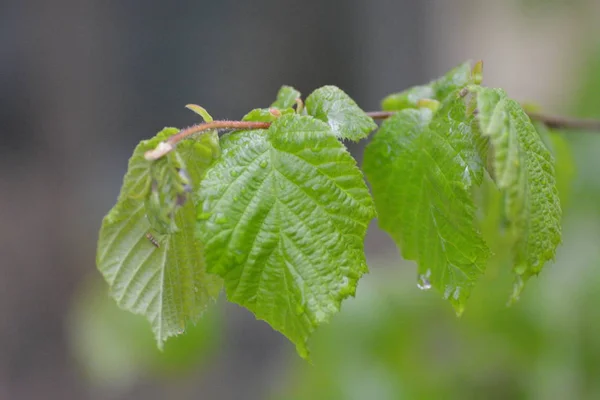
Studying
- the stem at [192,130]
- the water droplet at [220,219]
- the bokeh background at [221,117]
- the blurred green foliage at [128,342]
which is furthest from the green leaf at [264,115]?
the blurred green foliage at [128,342]

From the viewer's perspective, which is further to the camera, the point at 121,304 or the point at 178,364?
the point at 178,364

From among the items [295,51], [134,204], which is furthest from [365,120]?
[295,51]

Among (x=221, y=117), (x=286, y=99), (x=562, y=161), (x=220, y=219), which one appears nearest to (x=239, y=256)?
(x=220, y=219)

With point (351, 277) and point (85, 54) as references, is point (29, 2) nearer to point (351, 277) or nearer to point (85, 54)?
point (85, 54)

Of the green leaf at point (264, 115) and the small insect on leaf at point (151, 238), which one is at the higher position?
the green leaf at point (264, 115)

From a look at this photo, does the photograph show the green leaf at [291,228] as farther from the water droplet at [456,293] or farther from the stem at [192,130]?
the water droplet at [456,293]

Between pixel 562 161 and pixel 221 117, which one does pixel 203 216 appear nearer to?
pixel 562 161

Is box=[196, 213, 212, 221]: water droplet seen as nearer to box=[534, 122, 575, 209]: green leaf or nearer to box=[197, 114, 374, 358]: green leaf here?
box=[197, 114, 374, 358]: green leaf
